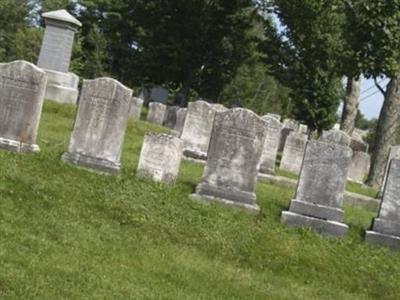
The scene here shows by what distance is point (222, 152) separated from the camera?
10586 millimetres

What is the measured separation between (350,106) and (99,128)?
14494 millimetres

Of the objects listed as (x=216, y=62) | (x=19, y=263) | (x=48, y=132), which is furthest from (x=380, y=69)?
(x=216, y=62)

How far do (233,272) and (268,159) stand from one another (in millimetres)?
8412

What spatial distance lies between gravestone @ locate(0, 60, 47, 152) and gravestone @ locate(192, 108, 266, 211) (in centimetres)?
273

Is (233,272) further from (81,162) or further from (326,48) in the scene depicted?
(326,48)

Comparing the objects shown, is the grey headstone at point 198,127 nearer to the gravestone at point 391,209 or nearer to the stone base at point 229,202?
the stone base at point 229,202

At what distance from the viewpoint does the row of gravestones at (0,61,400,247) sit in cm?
1021

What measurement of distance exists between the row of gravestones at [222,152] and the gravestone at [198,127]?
5645mm

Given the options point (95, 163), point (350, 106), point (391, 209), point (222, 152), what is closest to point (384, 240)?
point (391, 209)

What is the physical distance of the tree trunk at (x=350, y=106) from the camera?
2347 cm

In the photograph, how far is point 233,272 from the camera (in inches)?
322

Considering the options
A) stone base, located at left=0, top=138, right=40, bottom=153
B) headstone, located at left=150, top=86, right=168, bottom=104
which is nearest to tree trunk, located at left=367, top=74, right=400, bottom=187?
stone base, located at left=0, top=138, right=40, bottom=153

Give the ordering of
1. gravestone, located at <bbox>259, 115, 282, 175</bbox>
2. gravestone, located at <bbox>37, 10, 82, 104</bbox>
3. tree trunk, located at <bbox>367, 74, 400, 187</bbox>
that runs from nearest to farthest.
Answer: gravestone, located at <bbox>259, 115, 282, 175</bbox> < tree trunk, located at <bbox>367, 74, 400, 187</bbox> < gravestone, located at <bbox>37, 10, 82, 104</bbox>

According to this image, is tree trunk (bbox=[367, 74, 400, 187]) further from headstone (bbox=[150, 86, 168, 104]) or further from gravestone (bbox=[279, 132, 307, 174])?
headstone (bbox=[150, 86, 168, 104])
